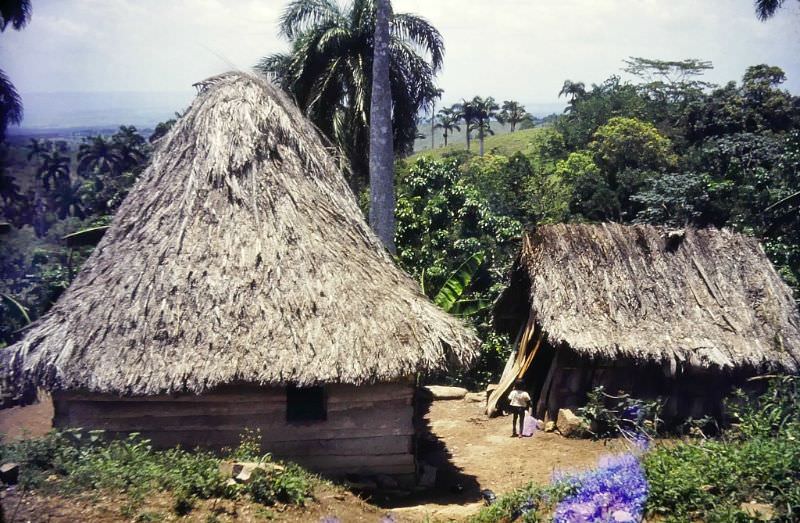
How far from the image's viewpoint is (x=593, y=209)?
25.2m

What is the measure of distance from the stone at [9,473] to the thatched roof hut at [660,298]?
7.65 m

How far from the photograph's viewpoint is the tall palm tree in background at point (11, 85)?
6621 mm

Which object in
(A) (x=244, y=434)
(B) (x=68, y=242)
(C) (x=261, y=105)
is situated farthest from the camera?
(B) (x=68, y=242)

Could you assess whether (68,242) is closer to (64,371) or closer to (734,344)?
(64,371)

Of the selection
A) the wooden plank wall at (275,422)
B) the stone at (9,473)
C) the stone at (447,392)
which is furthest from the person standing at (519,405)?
the stone at (9,473)

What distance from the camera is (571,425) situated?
1068 centimetres

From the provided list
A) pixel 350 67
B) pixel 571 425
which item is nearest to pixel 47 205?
pixel 350 67

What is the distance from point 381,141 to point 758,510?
12.0 meters

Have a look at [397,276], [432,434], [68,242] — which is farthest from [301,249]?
[68,242]

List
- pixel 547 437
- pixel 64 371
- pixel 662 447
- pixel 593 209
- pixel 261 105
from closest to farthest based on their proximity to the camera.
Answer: pixel 662 447 < pixel 64 371 < pixel 261 105 < pixel 547 437 < pixel 593 209

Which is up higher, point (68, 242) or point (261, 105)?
point (261, 105)

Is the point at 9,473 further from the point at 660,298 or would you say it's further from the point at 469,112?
the point at 469,112

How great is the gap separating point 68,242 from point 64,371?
19.4 feet

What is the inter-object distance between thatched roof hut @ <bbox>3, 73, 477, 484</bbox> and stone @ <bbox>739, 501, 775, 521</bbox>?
3852 mm
